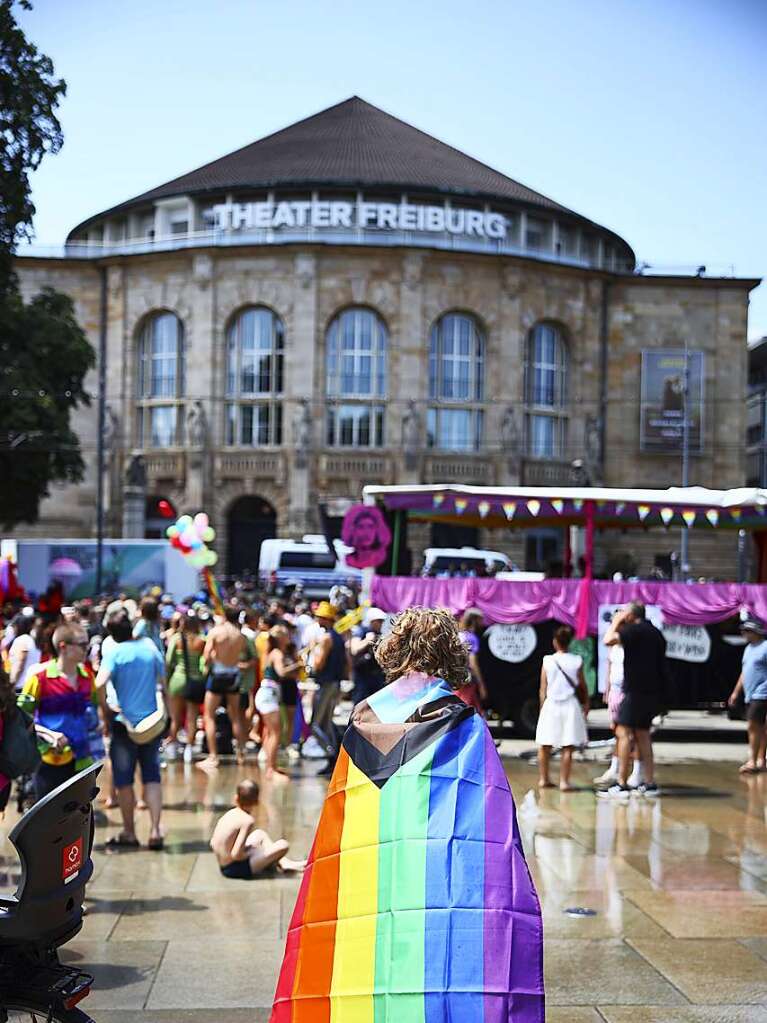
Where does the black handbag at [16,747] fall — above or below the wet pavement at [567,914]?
above

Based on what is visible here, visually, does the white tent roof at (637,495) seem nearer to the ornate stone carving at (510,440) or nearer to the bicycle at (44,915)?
the bicycle at (44,915)

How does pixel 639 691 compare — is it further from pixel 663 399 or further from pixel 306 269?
pixel 663 399

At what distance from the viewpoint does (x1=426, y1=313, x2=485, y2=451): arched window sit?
5928 centimetres

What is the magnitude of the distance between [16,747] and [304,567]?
39.7 m

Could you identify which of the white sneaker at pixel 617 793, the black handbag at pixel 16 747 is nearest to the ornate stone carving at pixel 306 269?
the white sneaker at pixel 617 793

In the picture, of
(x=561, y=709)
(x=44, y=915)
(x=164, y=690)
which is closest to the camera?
(x=44, y=915)

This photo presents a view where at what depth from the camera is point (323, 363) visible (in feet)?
192

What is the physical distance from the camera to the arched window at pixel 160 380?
198ft

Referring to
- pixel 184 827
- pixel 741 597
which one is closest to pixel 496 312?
pixel 741 597

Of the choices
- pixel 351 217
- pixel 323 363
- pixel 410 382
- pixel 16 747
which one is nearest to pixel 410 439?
pixel 410 382

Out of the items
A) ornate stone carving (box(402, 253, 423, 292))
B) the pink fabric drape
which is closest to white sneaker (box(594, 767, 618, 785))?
the pink fabric drape

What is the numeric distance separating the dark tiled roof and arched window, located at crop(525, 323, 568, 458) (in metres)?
6.24

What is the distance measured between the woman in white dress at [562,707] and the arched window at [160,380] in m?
48.1

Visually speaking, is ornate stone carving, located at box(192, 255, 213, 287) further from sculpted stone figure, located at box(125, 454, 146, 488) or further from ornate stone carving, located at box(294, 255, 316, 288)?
sculpted stone figure, located at box(125, 454, 146, 488)
